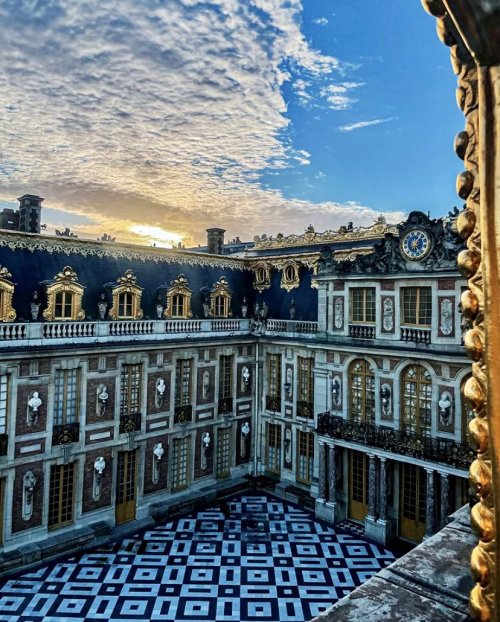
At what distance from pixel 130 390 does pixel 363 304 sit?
12.0m

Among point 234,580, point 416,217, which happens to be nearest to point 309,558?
point 234,580

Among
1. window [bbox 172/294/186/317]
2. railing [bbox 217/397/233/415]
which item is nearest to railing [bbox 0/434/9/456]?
window [bbox 172/294/186/317]

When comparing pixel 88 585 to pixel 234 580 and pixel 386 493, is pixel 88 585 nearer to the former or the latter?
pixel 234 580

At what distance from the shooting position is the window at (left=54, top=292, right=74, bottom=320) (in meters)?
22.4

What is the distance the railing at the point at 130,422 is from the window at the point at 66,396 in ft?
7.60

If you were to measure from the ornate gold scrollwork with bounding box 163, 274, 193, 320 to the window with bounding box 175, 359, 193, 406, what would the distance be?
2.47 metres


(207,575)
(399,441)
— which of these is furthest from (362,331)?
(207,575)

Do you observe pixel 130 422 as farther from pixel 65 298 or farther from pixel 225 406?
pixel 65 298

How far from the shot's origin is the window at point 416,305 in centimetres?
2247

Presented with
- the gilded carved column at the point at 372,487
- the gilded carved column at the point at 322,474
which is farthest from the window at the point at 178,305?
the gilded carved column at the point at 372,487

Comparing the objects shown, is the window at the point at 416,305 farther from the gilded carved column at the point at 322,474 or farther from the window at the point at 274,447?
the window at the point at 274,447

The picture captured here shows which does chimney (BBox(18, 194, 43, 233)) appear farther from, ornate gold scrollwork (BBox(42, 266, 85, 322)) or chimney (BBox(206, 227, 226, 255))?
chimney (BBox(206, 227, 226, 255))

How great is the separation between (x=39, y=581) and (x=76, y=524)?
3203 millimetres

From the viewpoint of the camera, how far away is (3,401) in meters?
20.1
